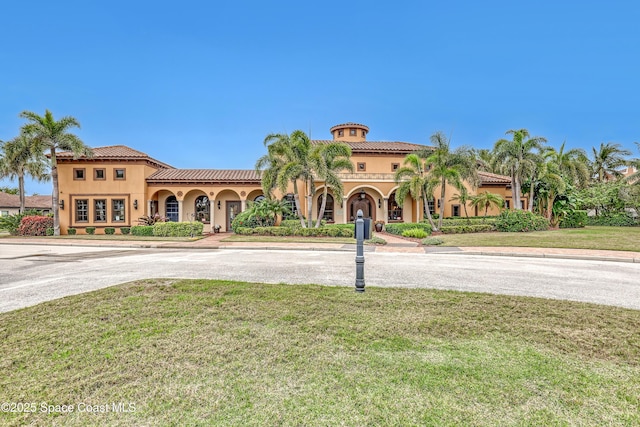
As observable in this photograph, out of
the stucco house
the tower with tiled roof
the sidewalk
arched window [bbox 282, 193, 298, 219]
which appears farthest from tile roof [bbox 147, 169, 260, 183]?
the tower with tiled roof

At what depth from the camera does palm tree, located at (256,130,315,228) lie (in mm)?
21219

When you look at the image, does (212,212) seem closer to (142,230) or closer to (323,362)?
(142,230)

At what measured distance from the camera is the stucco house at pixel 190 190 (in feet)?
86.7

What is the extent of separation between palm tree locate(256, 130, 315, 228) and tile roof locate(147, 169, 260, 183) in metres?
5.10

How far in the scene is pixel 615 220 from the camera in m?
31.1

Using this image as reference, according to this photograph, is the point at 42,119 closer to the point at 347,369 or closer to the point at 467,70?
the point at 347,369

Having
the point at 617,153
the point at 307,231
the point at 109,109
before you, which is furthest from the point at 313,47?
the point at 617,153

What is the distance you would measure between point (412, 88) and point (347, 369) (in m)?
38.5

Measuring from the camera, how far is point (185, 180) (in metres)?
27.2

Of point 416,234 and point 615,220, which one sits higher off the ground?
point 615,220

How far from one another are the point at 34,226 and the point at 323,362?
31.0m

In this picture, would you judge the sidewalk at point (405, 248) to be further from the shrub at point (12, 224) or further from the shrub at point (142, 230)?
the shrub at point (12, 224)

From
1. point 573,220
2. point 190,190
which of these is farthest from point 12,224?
point 573,220

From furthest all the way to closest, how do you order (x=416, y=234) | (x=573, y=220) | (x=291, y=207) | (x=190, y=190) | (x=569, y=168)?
1. (x=569, y=168)
2. (x=573, y=220)
3. (x=190, y=190)
4. (x=291, y=207)
5. (x=416, y=234)
